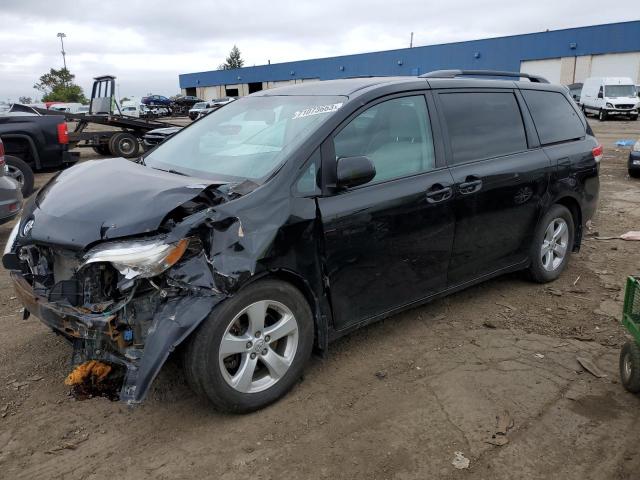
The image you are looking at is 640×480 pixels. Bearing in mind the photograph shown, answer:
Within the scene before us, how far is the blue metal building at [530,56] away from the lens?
36.8m

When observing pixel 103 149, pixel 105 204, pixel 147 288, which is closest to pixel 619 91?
pixel 103 149

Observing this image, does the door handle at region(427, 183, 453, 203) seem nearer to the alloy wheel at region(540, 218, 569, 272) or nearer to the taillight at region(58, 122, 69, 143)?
the alloy wheel at region(540, 218, 569, 272)

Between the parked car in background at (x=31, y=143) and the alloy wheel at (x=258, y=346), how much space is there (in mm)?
7663

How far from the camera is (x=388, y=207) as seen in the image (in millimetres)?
3449

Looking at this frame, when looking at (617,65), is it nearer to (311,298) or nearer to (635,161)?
(635,161)

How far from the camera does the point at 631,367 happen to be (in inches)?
125

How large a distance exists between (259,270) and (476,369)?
1650mm

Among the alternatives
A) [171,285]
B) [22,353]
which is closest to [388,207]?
[171,285]

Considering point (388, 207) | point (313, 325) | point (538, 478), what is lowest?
point (538, 478)

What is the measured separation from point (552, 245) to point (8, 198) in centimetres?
587

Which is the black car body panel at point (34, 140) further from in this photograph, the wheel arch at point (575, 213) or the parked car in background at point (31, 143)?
the wheel arch at point (575, 213)

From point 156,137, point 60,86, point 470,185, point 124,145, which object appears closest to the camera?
point 470,185

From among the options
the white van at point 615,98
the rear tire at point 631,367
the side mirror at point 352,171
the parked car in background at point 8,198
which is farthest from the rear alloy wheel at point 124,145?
the white van at point 615,98

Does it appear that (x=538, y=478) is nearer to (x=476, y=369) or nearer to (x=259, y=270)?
(x=476, y=369)
